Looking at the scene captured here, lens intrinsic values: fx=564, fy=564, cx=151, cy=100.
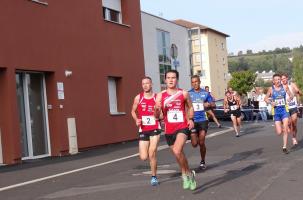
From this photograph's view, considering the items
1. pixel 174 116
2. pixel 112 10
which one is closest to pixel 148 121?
pixel 174 116

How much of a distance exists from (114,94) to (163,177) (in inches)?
486

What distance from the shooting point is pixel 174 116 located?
29.7ft

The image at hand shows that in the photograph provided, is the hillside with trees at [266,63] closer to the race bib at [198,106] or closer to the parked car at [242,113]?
the parked car at [242,113]

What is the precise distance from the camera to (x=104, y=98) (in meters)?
21.4

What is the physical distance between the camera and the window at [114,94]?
22406 mm

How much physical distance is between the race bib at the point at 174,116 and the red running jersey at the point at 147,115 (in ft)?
3.79

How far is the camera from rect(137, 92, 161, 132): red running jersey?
406 inches

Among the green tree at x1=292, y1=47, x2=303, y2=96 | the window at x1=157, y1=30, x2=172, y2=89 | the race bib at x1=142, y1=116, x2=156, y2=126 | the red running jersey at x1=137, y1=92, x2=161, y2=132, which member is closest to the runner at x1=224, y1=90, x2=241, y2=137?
the red running jersey at x1=137, y1=92, x2=161, y2=132

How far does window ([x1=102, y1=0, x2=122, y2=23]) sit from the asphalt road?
26.4 ft

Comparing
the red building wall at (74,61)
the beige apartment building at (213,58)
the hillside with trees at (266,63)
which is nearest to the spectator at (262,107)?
the red building wall at (74,61)

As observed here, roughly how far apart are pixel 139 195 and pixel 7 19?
900 cm

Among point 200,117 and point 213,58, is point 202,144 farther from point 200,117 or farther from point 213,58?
point 213,58

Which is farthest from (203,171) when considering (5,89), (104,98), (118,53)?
(118,53)

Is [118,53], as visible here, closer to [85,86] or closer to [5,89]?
[85,86]
